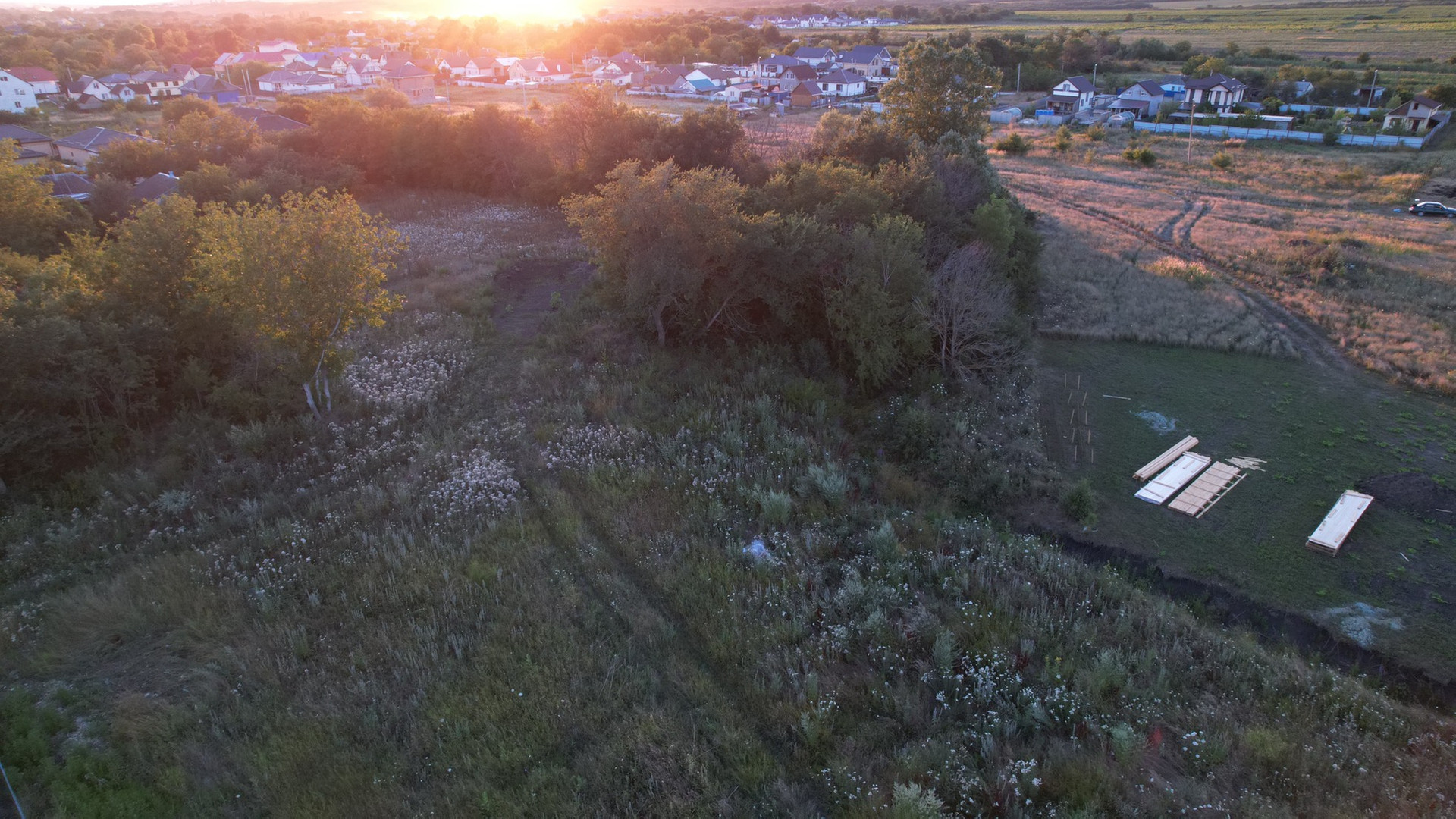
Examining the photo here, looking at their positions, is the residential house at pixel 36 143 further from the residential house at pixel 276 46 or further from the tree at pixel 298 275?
the residential house at pixel 276 46

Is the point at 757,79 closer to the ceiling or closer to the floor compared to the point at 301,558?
closer to the ceiling

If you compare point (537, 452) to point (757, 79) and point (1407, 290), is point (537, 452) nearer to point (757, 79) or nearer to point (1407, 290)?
point (1407, 290)

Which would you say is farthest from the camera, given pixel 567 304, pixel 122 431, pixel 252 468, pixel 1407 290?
pixel 1407 290

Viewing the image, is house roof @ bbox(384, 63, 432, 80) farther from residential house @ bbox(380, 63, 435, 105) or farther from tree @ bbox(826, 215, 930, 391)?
tree @ bbox(826, 215, 930, 391)

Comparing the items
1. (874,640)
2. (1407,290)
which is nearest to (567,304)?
(874,640)

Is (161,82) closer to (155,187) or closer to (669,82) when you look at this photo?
(669,82)

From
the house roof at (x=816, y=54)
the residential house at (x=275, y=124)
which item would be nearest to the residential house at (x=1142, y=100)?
the house roof at (x=816, y=54)
